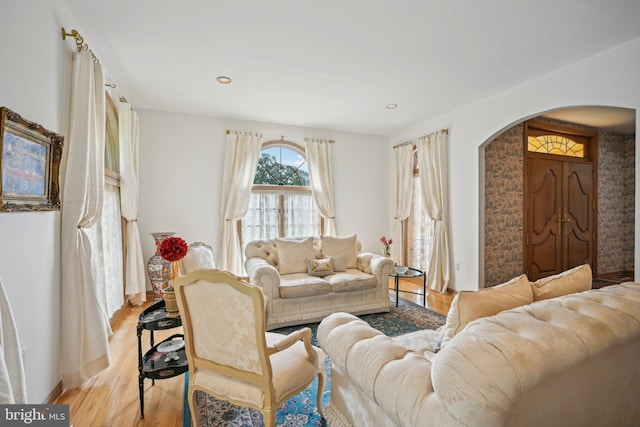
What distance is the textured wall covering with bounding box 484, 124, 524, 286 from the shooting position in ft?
15.0

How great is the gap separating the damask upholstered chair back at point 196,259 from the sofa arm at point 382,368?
228 centimetres

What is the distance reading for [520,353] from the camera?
35.6 inches

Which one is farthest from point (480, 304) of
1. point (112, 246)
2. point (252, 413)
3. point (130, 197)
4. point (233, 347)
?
point (130, 197)

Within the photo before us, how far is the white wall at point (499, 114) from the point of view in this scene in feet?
9.12

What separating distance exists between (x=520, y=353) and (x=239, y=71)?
3.46m

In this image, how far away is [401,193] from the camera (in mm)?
5723

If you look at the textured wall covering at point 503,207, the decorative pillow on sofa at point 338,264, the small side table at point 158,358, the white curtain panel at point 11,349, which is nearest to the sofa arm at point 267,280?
the decorative pillow on sofa at point 338,264

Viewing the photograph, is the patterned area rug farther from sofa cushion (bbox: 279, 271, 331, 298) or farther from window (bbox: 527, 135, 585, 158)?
window (bbox: 527, 135, 585, 158)

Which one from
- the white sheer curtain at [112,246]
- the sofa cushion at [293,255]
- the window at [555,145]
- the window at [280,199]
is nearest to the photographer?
the white sheer curtain at [112,246]

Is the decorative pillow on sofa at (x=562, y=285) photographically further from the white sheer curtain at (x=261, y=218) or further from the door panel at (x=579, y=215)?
the door panel at (x=579, y=215)

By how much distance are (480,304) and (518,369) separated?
52 centimetres

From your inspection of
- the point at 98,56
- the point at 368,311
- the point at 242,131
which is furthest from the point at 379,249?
the point at 98,56

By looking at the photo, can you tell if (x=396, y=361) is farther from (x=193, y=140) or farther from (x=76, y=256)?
(x=193, y=140)

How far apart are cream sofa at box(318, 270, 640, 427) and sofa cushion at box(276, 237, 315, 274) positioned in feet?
7.97
